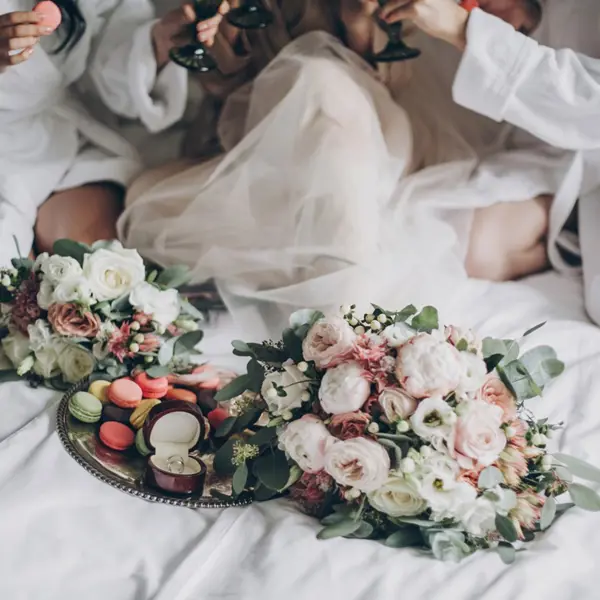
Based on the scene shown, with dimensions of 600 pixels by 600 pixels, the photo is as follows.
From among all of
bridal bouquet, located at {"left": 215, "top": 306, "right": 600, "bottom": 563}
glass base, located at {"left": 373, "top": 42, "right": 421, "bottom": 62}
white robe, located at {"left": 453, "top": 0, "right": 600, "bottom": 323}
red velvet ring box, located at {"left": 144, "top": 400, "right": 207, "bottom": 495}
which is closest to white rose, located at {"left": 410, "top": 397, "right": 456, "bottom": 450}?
bridal bouquet, located at {"left": 215, "top": 306, "right": 600, "bottom": 563}

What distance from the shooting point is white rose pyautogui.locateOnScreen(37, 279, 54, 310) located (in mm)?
916

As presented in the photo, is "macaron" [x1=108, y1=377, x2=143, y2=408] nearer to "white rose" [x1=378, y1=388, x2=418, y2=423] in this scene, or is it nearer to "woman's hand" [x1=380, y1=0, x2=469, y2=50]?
"white rose" [x1=378, y1=388, x2=418, y2=423]

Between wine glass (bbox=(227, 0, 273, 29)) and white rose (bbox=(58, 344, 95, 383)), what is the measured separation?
54cm

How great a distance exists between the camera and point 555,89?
1104 mm

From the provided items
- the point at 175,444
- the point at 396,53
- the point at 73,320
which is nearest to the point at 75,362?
the point at 73,320

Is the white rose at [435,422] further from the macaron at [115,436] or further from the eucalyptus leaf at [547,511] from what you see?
the macaron at [115,436]

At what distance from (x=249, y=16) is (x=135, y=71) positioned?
20 centimetres

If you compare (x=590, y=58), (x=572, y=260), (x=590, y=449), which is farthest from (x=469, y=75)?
(x=590, y=449)

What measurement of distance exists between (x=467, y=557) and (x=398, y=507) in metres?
0.08

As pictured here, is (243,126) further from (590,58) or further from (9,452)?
(9,452)

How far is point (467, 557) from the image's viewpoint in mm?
708

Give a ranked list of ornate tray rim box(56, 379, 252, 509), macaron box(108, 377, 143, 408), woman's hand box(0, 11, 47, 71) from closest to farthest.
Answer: ornate tray rim box(56, 379, 252, 509), macaron box(108, 377, 143, 408), woman's hand box(0, 11, 47, 71)

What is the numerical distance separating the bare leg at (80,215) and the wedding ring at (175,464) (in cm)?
53

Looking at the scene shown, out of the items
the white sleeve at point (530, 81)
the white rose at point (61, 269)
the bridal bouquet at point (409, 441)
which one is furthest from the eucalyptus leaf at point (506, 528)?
the white sleeve at point (530, 81)
